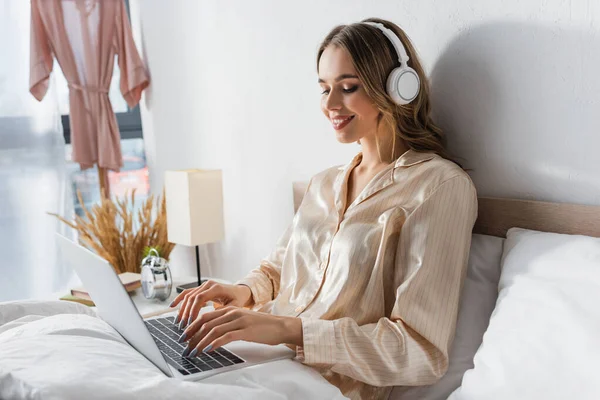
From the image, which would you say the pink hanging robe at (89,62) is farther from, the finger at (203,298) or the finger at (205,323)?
the finger at (205,323)

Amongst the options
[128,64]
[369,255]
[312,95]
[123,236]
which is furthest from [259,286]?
[128,64]

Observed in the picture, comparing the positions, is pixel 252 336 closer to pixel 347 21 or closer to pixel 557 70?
pixel 557 70

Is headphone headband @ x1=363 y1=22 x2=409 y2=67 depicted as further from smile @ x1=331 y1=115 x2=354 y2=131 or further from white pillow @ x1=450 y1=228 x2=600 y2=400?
white pillow @ x1=450 y1=228 x2=600 y2=400

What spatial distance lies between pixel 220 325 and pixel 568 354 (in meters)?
0.59

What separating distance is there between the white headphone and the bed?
0.30m

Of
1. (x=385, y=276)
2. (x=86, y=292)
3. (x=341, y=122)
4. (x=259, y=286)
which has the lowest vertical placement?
(x=86, y=292)

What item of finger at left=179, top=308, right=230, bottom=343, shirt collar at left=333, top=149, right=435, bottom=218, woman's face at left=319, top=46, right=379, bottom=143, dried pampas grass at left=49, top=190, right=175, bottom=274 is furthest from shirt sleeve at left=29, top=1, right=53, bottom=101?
finger at left=179, top=308, right=230, bottom=343

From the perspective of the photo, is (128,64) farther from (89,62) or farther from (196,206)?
(196,206)

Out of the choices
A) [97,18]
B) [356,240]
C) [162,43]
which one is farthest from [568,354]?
[97,18]

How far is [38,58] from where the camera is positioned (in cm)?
289

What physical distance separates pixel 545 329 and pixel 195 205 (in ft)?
4.81

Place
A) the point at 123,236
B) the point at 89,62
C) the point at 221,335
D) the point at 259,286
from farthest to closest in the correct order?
the point at 89,62
the point at 123,236
the point at 259,286
the point at 221,335

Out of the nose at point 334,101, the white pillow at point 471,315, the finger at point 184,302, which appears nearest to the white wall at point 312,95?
the white pillow at point 471,315

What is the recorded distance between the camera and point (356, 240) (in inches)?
54.4
